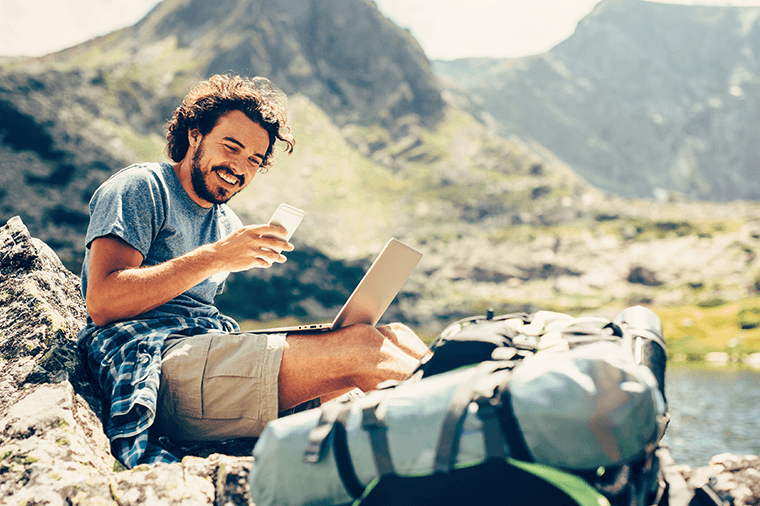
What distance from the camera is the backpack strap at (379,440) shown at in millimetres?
2242

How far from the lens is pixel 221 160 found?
4.70 m

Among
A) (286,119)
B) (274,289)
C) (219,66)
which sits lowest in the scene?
(274,289)

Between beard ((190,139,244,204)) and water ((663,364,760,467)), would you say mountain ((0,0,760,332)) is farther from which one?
beard ((190,139,244,204))

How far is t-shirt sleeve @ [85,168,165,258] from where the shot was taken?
3.72 metres

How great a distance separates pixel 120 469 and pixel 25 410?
2.58 ft

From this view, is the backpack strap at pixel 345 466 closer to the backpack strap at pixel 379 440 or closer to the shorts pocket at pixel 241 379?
the backpack strap at pixel 379 440

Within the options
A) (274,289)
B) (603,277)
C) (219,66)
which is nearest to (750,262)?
(603,277)

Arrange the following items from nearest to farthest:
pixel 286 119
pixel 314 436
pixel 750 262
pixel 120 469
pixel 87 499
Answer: pixel 314 436 < pixel 87 499 < pixel 120 469 < pixel 286 119 < pixel 750 262

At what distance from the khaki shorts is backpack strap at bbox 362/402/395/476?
67.0 inches

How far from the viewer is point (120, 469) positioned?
3.42 m

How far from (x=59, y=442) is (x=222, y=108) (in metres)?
3.16

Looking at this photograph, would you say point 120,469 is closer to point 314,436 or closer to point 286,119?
point 314,436

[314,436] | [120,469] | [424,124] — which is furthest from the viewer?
[424,124]

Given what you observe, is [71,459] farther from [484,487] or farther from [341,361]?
[484,487]
